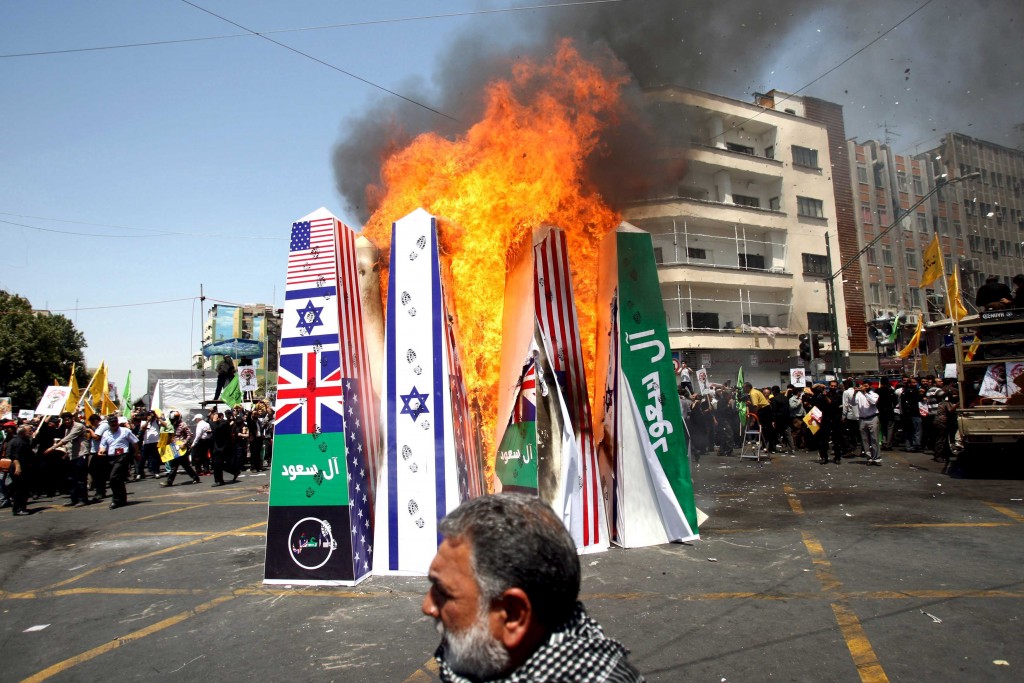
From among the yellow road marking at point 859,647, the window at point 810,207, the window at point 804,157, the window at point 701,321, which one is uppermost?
the window at point 804,157

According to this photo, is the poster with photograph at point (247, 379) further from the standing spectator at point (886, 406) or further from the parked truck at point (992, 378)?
the parked truck at point (992, 378)

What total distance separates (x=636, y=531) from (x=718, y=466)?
29.0 feet

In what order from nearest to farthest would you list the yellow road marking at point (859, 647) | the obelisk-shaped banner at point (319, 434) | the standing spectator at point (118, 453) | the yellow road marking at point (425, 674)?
the yellow road marking at point (859, 647), the yellow road marking at point (425, 674), the obelisk-shaped banner at point (319, 434), the standing spectator at point (118, 453)

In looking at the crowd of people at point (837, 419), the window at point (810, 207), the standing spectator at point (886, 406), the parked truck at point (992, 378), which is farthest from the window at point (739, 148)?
the parked truck at point (992, 378)

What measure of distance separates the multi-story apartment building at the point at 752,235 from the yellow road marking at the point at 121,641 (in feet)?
92.3

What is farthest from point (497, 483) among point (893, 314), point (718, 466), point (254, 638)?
point (893, 314)

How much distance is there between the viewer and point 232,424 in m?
17.2

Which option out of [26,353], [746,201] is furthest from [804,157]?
[26,353]

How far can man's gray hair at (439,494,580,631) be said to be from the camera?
154cm

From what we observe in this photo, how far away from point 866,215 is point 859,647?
146 ft

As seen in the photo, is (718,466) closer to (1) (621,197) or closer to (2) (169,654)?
(1) (621,197)

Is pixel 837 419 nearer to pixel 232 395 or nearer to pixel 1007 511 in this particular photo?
pixel 1007 511

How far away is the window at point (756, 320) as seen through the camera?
120 ft

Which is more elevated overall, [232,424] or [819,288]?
[819,288]
